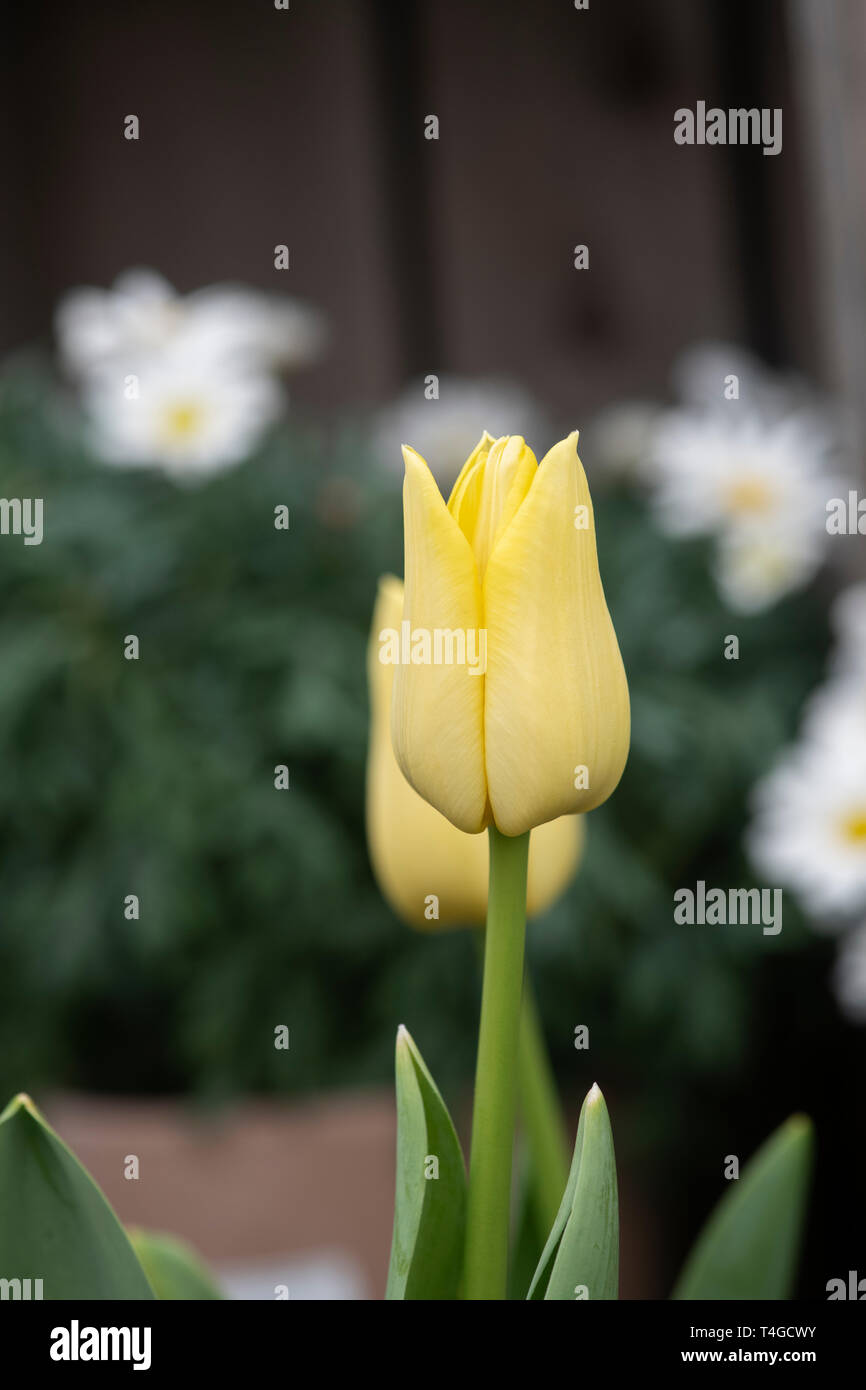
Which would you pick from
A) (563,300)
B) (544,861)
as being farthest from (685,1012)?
(563,300)

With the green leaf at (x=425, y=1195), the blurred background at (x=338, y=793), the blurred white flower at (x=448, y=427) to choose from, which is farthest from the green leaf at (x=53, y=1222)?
the blurred white flower at (x=448, y=427)

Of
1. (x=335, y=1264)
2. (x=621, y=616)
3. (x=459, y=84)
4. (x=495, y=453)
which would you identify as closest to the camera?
(x=495, y=453)

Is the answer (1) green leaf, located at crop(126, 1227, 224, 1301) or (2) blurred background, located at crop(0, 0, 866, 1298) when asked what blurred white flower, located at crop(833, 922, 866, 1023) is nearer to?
(2) blurred background, located at crop(0, 0, 866, 1298)

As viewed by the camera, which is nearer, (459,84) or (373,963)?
(373,963)

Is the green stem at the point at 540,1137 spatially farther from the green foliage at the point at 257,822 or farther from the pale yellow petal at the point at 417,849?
the green foliage at the point at 257,822

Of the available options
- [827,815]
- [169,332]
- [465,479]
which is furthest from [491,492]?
[169,332]

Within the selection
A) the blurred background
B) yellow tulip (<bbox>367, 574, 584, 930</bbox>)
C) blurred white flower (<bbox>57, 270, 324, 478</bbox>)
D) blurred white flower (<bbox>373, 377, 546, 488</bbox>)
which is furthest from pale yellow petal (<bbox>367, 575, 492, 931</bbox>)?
blurred white flower (<bbox>373, 377, 546, 488</bbox>)
